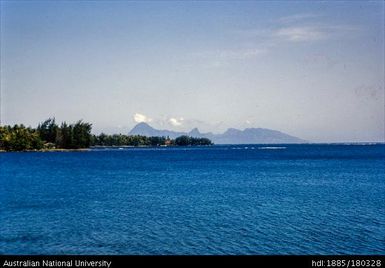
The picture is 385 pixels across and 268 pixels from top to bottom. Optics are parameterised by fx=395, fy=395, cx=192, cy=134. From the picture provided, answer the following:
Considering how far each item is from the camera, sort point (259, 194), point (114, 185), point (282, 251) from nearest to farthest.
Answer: point (282, 251) → point (259, 194) → point (114, 185)

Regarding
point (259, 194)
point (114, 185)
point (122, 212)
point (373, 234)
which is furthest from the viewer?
point (114, 185)

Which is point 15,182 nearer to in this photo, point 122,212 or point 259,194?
point 122,212

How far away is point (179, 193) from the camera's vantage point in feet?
234

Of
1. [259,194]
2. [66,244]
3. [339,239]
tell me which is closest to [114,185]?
[259,194]

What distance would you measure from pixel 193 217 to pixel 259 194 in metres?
24.4
